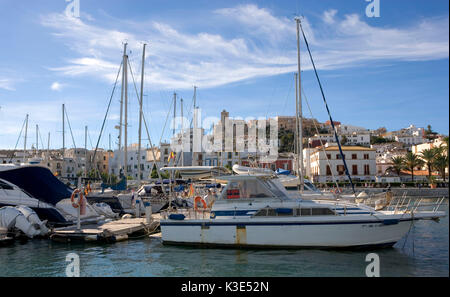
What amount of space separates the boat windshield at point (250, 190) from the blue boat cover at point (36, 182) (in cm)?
1050

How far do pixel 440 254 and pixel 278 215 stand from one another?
5.73 m

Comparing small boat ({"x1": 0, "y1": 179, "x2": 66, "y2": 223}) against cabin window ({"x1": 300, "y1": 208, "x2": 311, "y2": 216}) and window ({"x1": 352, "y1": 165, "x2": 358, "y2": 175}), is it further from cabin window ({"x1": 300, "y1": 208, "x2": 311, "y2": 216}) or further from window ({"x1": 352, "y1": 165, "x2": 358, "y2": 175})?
window ({"x1": 352, "y1": 165, "x2": 358, "y2": 175})

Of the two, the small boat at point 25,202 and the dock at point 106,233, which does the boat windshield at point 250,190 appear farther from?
the small boat at point 25,202

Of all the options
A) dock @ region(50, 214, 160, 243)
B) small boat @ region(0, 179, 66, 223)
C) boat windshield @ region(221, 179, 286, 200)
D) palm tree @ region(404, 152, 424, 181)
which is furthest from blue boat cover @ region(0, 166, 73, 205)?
palm tree @ region(404, 152, 424, 181)

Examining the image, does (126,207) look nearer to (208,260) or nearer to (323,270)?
(208,260)

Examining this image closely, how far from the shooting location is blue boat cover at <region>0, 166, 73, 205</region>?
19375 millimetres

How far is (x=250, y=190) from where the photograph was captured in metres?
14.4

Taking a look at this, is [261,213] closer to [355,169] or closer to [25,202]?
[25,202]

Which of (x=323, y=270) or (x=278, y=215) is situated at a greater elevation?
(x=278, y=215)

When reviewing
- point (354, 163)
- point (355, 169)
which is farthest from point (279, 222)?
point (355, 169)

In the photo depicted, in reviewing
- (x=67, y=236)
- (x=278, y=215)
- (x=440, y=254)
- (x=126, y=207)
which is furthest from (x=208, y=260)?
(x=126, y=207)

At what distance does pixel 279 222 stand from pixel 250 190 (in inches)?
68.9

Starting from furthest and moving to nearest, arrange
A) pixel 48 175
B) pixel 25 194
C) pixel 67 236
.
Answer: pixel 48 175
pixel 25 194
pixel 67 236
